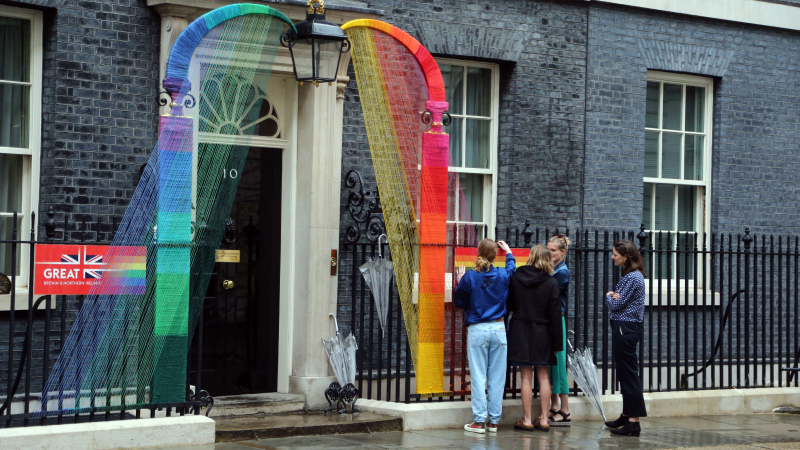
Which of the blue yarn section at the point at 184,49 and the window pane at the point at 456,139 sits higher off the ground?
the blue yarn section at the point at 184,49

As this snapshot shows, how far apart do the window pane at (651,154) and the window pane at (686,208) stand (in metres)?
0.44

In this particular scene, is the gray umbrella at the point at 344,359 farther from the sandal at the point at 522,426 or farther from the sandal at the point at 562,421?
the sandal at the point at 562,421

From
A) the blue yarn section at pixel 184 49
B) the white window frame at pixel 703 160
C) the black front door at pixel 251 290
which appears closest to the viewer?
the blue yarn section at pixel 184 49

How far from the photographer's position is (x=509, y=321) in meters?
9.22

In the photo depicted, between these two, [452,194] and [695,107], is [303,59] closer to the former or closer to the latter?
[452,194]

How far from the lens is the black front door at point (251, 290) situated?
9492 mm

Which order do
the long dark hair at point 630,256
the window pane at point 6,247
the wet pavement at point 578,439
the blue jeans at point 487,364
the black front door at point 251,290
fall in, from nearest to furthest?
the wet pavement at point 578,439 → the window pane at point 6,247 → the blue jeans at point 487,364 → the long dark hair at point 630,256 → the black front door at point 251,290

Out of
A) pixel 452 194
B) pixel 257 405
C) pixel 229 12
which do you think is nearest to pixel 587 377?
pixel 452 194

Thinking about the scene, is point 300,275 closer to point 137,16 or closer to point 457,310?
point 457,310

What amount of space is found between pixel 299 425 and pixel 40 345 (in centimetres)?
217

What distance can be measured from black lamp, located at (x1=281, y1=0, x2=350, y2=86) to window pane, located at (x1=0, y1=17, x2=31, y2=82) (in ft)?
7.08

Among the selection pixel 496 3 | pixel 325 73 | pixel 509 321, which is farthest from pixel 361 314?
A: pixel 496 3

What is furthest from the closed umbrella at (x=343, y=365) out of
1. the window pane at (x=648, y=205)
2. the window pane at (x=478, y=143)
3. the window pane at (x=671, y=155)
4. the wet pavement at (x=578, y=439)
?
the window pane at (x=671, y=155)

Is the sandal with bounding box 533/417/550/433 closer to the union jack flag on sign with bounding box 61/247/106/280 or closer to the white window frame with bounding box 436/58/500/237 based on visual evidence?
the white window frame with bounding box 436/58/500/237
